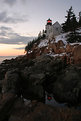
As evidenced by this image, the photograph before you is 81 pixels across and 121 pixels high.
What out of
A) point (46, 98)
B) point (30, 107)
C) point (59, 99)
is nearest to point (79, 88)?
point (59, 99)

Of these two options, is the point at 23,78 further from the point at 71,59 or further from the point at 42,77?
the point at 71,59

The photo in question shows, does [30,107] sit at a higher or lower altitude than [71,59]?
lower

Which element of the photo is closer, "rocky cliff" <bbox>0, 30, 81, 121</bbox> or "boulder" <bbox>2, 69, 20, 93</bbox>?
"rocky cliff" <bbox>0, 30, 81, 121</bbox>

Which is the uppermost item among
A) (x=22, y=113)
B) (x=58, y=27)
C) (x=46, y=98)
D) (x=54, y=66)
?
(x=58, y=27)

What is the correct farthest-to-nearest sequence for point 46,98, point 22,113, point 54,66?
point 54,66 → point 46,98 → point 22,113

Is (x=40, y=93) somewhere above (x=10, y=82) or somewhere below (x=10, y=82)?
below

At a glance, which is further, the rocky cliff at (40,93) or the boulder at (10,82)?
the boulder at (10,82)

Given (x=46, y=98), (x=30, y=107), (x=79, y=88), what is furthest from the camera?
(x=46, y=98)

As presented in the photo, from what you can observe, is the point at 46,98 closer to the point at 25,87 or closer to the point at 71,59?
the point at 25,87

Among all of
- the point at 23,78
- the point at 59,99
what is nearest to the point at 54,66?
the point at 23,78

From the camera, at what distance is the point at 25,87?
19.5 metres

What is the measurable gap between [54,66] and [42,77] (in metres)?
5.89

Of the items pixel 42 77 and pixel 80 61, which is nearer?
pixel 42 77

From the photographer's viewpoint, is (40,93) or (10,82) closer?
(40,93)
